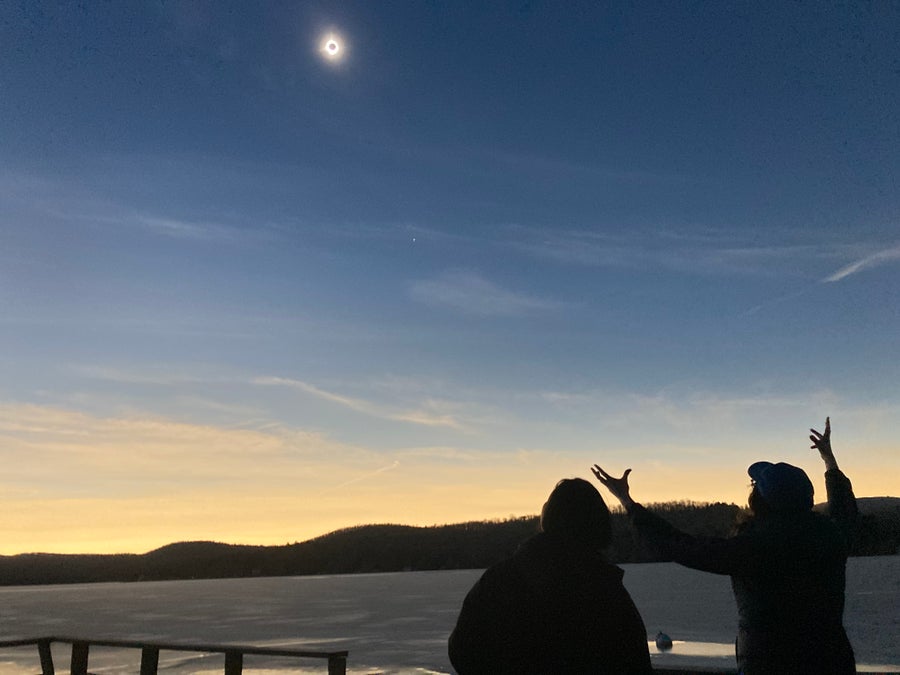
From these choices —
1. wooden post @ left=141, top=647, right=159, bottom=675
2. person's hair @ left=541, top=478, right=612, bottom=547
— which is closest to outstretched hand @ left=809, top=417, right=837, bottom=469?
person's hair @ left=541, top=478, right=612, bottom=547

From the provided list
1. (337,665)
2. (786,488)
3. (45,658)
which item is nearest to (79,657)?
(45,658)

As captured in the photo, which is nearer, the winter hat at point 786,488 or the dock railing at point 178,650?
the winter hat at point 786,488

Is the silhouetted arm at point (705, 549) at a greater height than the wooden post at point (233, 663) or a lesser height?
greater

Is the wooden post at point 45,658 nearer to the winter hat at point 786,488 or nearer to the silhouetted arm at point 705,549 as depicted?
the silhouetted arm at point 705,549

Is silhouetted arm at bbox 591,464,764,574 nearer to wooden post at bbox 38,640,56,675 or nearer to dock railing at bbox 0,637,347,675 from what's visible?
dock railing at bbox 0,637,347,675

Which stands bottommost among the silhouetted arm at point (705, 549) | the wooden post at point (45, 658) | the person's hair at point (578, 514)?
the wooden post at point (45, 658)

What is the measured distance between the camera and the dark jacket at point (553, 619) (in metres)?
2.51

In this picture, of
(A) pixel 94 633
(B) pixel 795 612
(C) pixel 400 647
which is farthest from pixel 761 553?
(A) pixel 94 633

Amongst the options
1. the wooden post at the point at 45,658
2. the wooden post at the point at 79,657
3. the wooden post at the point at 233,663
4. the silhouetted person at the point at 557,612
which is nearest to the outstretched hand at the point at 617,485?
the silhouetted person at the point at 557,612

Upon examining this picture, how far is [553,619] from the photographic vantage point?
8.30 ft

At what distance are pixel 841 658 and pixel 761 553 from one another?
1.56ft

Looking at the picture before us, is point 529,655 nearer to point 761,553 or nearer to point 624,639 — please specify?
point 624,639

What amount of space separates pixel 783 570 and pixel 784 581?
1.7 inches

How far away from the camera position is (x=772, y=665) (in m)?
2.98
